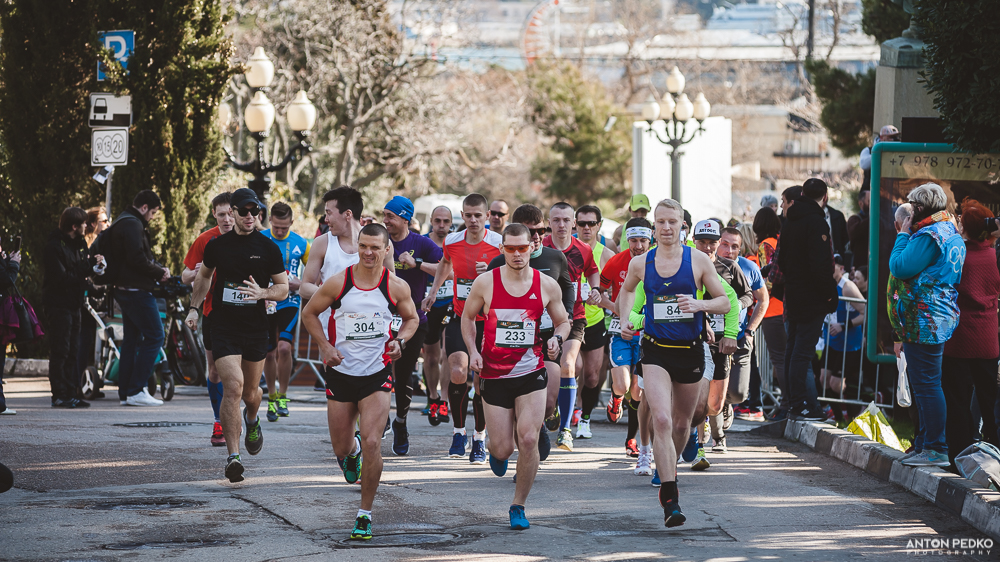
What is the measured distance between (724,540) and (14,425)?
698 centimetres

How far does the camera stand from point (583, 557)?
6.24 m

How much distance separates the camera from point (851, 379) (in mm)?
12953

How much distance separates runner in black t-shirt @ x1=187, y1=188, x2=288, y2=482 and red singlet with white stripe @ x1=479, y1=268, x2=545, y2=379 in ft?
6.26

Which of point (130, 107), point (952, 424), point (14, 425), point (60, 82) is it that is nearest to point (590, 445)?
point (952, 424)

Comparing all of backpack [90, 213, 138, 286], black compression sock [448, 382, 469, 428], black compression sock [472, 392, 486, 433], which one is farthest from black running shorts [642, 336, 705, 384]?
backpack [90, 213, 138, 286]

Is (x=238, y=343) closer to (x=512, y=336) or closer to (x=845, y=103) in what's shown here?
(x=512, y=336)

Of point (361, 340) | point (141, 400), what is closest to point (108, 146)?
point (141, 400)

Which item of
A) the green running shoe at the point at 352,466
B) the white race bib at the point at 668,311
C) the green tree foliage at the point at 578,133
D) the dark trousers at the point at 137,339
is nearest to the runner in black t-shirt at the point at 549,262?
the white race bib at the point at 668,311

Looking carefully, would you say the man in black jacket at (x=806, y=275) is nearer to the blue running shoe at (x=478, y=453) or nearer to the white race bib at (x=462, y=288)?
the white race bib at (x=462, y=288)

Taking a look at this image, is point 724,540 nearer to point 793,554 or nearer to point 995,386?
point 793,554

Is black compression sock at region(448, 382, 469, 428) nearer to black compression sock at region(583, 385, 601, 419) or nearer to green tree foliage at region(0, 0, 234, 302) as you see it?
black compression sock at region(583, 385, 601, 419)

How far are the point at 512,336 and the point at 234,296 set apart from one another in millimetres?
2349

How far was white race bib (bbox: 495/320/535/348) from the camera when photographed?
7.38 m

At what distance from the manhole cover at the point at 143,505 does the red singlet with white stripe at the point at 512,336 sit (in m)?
2.04
